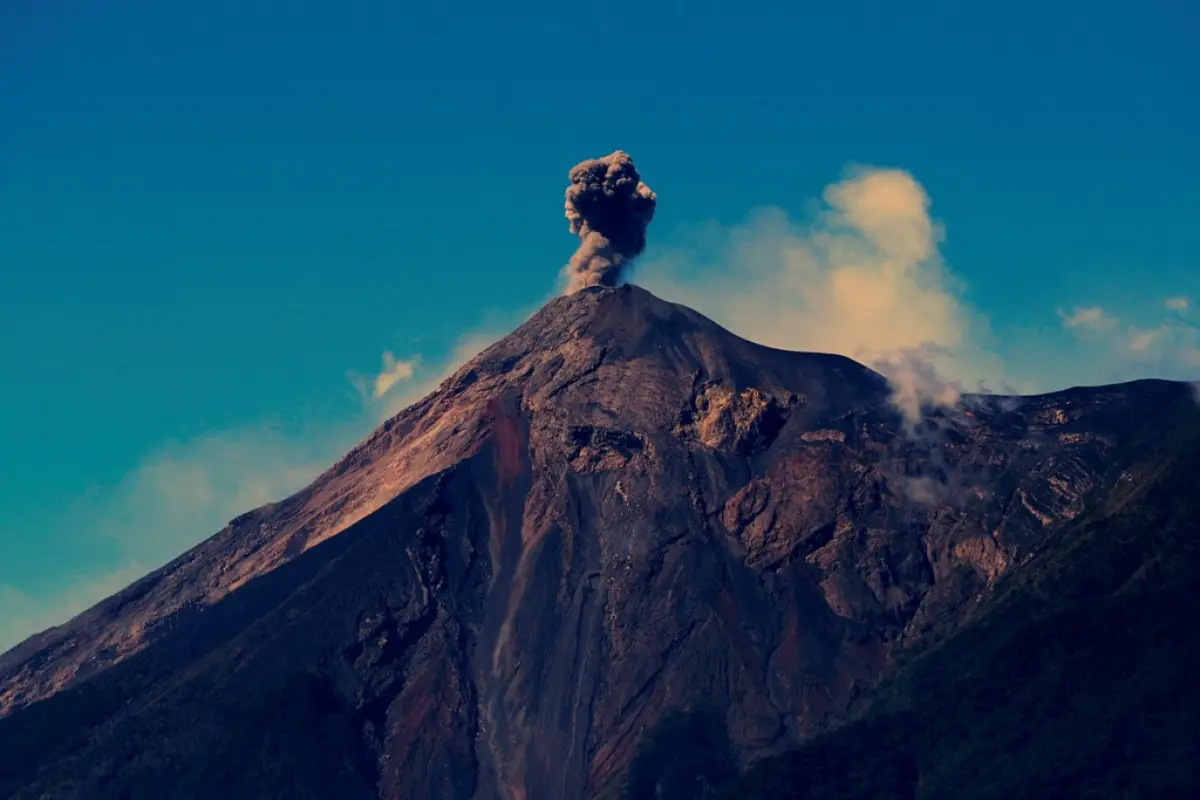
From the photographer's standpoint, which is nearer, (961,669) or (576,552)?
(961,669)

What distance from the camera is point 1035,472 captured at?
191 meters

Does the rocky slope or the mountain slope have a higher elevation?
the rocky slope

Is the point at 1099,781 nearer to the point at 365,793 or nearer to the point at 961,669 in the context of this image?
the point at 961,669

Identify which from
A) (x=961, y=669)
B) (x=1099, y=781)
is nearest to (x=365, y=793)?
(x=961, y=669)

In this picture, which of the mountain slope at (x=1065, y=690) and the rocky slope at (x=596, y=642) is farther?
the rocky slope at (x=596, y=642)

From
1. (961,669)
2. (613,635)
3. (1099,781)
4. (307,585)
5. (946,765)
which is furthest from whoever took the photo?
(307,585)

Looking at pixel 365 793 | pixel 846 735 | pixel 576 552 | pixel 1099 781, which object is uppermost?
pixel 576 552

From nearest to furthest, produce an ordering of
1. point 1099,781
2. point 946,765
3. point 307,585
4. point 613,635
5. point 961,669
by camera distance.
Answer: point 1099,781, point 946,765, point 961,669, point 613,635, point 307,585

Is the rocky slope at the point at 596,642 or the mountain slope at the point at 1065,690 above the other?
the rocky slope at the point at 596,642

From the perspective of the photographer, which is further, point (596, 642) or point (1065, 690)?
point (596, 642)

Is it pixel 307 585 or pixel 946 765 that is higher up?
pixel 307 585

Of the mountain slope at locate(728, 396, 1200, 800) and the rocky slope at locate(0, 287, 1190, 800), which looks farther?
the rocky slope at locate(0, 287, 1190, 800)

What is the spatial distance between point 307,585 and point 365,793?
31.6 metres

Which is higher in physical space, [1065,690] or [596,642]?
[596,642]
